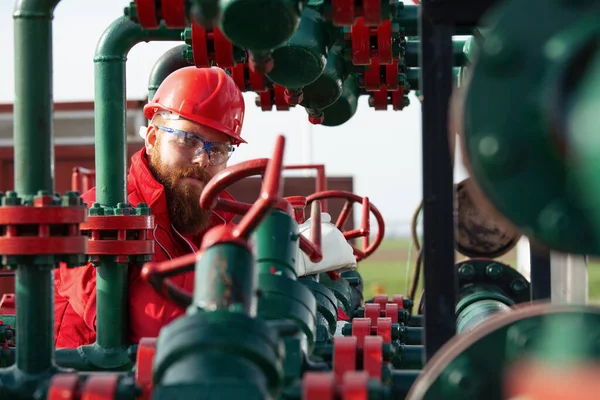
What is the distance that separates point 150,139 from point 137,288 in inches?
42.4

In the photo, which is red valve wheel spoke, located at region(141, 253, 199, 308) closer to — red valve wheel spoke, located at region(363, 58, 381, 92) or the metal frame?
the metal frame

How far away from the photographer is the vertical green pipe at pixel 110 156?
2.94 metres

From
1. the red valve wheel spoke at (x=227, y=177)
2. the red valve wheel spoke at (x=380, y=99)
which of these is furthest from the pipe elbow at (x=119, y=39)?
the red valve wheel spoke at (x=380, y=99)

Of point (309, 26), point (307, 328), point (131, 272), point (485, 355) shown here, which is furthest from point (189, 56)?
point (485, 355)

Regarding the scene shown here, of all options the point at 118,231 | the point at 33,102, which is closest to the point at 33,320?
the point at 33,102

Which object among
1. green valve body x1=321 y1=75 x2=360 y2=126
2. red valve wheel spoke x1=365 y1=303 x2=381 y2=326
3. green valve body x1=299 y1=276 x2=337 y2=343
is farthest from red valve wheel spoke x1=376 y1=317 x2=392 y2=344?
green valve body x1=321 y1=75 x2=360 y2=126

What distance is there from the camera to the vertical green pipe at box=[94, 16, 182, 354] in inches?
116

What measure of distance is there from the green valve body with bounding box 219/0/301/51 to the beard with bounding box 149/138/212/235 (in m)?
1.86

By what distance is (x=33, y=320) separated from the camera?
6.89ft

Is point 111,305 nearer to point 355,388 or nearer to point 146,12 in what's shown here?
point 146,12

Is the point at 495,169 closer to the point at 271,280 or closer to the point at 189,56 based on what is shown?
the point at 271,280

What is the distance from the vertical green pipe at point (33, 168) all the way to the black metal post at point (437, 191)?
0.76 m

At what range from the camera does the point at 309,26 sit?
2.77 m

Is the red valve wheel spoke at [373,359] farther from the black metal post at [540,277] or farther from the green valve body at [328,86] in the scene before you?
the green valve body at [328,86]
